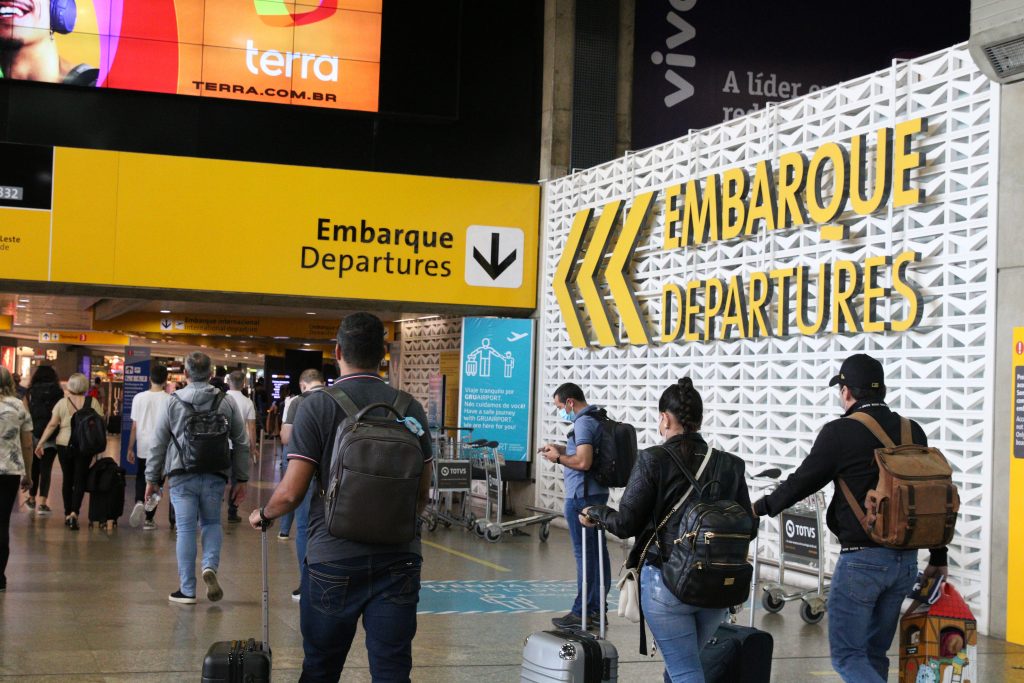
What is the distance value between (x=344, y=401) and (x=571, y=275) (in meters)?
11.3

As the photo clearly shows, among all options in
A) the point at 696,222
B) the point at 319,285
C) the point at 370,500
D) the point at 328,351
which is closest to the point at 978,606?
the point at 696,222

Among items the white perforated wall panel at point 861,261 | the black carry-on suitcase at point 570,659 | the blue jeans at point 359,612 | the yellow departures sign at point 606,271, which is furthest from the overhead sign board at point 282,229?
the blue jeans at point 359,612

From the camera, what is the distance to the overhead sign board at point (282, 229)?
1488 centimetres

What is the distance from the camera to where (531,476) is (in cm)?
1641

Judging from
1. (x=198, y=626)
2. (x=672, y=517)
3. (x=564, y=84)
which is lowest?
(x=198, y=626)

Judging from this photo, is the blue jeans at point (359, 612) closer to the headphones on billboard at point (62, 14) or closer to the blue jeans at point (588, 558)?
the blue jeans at point (588, 558)

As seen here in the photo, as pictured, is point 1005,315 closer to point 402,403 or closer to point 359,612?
point 402,403

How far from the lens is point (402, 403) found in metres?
4.28

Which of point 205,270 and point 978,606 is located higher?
point 205,270

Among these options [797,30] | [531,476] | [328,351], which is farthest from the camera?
[328,351]

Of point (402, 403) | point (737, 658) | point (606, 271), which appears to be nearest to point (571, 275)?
point (606, 271)

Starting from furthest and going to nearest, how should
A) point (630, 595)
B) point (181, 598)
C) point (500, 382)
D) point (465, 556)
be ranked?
point (500, 382) < point (465, 556) < point (181, 598) < point (630, 595)

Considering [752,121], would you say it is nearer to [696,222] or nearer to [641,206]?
[696,222]

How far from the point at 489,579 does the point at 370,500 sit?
6.57 m
